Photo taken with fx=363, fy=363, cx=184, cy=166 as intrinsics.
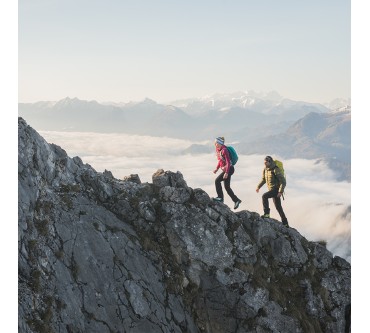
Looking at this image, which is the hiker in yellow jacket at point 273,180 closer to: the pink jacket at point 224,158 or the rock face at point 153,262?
the rock face at point 153,262

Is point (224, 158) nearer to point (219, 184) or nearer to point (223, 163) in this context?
point (223, 163)

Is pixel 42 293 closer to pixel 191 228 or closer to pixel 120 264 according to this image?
pixel 120 264

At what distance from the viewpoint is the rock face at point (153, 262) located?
16.2 m

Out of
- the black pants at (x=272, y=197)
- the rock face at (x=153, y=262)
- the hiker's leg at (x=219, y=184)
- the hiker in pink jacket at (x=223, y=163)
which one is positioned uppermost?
the hiker in pink jacket at (x=223, y=163)

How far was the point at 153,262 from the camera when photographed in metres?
19.7

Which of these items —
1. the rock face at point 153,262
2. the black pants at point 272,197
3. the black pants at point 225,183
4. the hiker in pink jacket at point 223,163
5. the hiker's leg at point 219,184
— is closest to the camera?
the rock face at point 153,262

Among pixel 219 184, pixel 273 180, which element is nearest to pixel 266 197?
pixel 273 180

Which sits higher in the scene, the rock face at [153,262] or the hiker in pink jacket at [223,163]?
the hiker in pink jacket at [223,163]

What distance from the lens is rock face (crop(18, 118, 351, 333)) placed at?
16.2 m

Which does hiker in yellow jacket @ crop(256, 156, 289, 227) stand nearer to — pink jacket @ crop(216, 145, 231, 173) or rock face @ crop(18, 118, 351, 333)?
rock face @ crop(18, 118, 351, 333)

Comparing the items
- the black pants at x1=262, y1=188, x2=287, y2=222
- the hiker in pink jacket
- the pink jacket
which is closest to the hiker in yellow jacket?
the black pants at x1=262, y1=188, x2=287, y2=222

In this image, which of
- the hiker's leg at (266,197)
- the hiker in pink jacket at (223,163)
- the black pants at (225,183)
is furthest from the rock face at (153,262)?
the hiker in pink jacket at (223,163)

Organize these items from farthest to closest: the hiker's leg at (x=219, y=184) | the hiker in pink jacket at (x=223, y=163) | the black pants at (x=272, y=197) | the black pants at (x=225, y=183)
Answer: the black pants at (x=272, y=197)
the hiker's leg at (x=219, y=184)
the black pants at (x=225, y=183)
the hiker in pink jacket at (x=223, y=163)

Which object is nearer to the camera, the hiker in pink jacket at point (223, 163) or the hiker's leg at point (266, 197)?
the hiker in pink jacket at point (223, 163)
